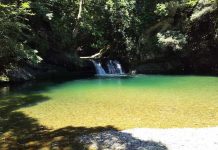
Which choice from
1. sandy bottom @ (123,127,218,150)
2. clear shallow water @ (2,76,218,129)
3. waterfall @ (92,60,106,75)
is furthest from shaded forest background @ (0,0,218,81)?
sandy bottom @ (123,127,218,150)

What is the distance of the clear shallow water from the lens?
13078mm

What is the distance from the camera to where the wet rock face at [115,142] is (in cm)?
941

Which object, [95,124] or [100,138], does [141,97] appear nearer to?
[95,124]

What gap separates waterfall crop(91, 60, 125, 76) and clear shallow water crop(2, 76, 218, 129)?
9.66 metres

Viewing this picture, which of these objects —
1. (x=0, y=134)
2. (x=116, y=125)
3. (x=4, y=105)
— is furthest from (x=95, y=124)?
(x=4, y=105)

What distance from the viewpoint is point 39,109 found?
1566 centimetres

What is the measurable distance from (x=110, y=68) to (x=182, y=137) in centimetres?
2404

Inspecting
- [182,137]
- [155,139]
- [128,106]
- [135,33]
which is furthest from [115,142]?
[135,33]

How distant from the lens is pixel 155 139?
10.2 m

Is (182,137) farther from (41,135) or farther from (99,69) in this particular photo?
(99,69)

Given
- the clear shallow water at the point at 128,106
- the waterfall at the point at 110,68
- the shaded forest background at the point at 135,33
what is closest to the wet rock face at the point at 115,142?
the clear shallow water at the point at 128,106

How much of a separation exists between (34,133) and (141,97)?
8781 mm

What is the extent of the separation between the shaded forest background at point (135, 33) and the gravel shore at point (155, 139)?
18.9m

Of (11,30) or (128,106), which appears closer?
(128,106)
